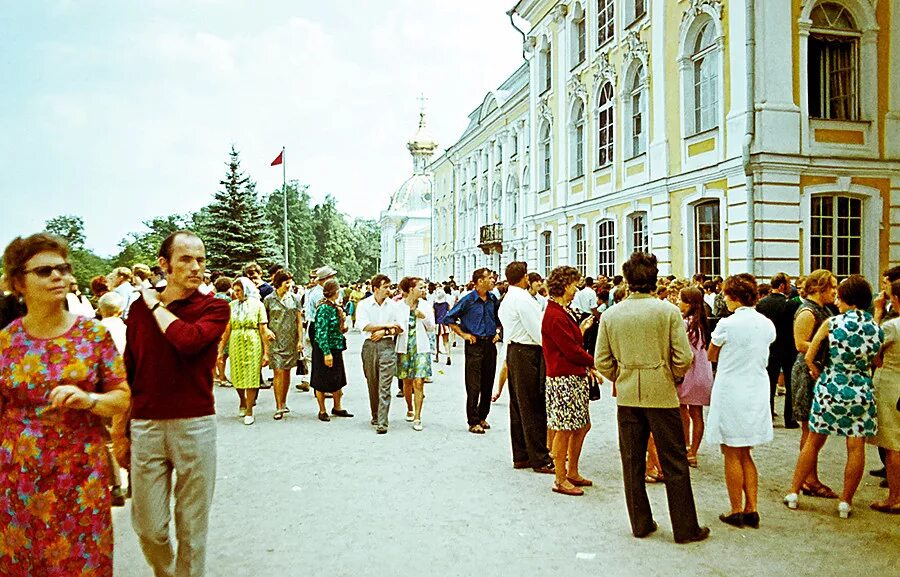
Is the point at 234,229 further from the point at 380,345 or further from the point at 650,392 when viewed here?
the point at 650,392

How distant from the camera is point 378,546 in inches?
205

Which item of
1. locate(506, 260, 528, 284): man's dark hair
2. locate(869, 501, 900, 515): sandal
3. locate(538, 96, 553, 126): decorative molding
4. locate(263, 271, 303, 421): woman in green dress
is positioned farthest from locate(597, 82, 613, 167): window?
locate(869, 501, 900, 515): sandal

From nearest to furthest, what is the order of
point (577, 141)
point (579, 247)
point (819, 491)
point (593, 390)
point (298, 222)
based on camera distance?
point (819, 491), point (593, 390), point (579, 247), point (577, 141), point (298, 222)

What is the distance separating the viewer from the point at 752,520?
5586mm

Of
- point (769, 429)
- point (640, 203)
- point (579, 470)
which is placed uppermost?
point (640, 203)

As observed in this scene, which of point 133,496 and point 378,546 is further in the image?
point 378,546

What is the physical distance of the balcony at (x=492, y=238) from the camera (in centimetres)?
3619

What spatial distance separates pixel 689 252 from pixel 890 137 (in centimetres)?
481

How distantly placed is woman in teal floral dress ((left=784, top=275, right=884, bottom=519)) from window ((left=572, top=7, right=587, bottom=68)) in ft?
63.8

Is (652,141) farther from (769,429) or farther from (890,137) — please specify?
(769,429)

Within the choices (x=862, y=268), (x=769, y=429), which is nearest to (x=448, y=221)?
(x=862, y=268)

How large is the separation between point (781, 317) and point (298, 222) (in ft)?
254

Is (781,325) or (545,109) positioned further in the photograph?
(545,109)

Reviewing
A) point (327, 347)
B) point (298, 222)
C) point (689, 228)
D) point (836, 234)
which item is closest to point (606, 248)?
point (689, 228)
